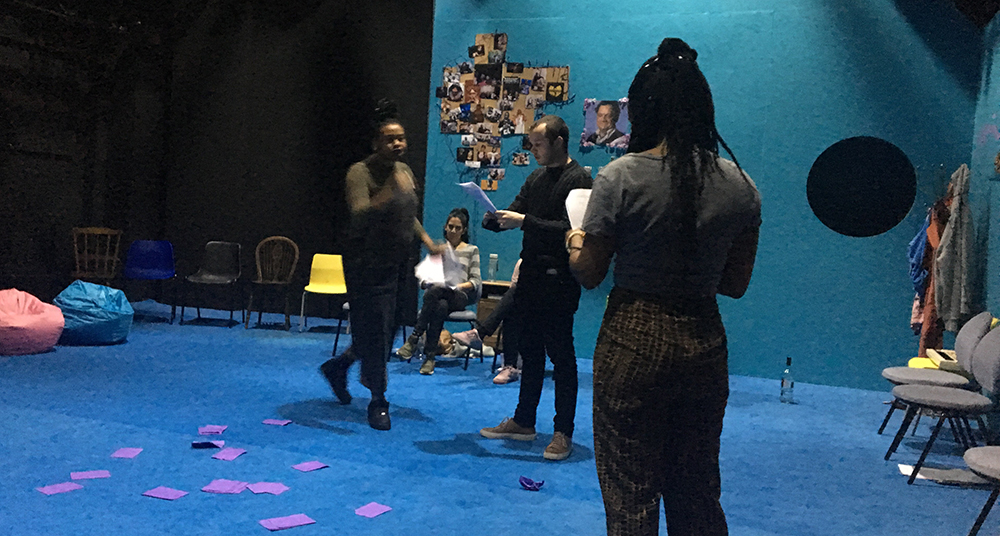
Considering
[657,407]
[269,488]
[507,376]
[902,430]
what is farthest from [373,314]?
[902,430]

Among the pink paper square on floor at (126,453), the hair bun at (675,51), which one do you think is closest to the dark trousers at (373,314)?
the pink paper square on floor at (126,453)

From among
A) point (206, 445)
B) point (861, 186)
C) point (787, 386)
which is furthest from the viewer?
point (861, 186)

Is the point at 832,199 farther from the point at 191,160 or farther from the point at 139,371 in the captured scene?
the point at 191,160

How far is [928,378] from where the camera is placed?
4465 millimetres

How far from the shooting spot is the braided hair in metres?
1.62

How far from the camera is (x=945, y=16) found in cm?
594

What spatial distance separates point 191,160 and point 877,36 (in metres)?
7.24

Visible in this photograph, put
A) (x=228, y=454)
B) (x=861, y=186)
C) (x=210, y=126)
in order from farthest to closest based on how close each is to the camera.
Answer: (x=210, y=126) → (x=861, y=186) → (x=228, y=454)

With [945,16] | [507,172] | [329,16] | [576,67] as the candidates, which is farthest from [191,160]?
[945,16]

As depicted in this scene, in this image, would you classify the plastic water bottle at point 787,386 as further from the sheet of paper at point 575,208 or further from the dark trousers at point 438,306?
the sheet of paper at point 575,208

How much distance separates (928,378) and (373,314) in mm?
3209

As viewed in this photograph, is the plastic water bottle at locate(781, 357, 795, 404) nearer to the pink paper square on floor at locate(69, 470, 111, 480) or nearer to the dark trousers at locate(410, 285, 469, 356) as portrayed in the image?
the dark trousers at locate(410, 285, 469, 356)

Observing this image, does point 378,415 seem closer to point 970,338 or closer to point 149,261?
point 970,338

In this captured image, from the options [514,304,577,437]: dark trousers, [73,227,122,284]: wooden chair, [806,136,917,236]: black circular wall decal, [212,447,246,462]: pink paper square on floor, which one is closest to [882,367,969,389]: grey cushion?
[806,136,917,236]: black circular wall decal
